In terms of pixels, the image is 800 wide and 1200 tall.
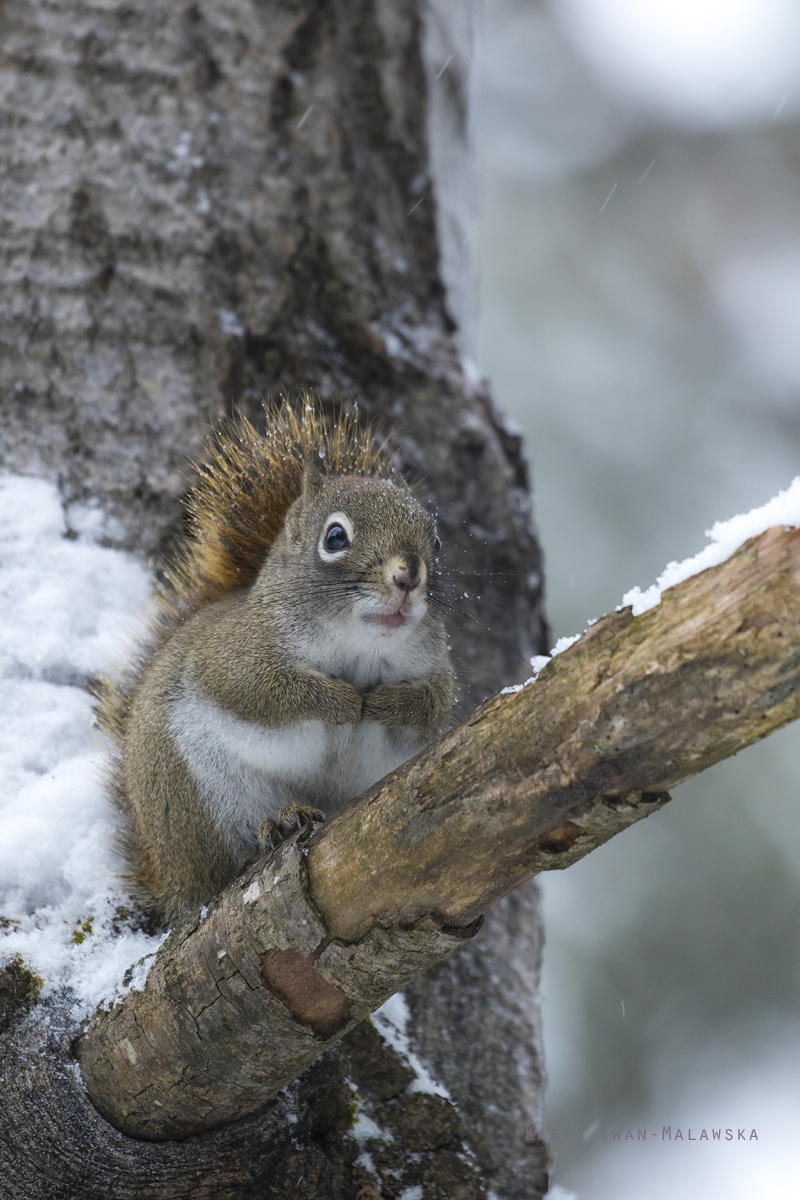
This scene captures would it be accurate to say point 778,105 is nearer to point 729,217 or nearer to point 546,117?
point 729,217

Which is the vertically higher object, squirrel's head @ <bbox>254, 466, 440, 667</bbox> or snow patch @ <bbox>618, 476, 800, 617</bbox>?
squirrel's head @ <bbox>254, 466, 440, 667</bbox>

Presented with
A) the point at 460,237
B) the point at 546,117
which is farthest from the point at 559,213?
the point at 460,237

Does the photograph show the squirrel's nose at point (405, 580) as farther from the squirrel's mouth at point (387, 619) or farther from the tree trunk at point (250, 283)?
the tree trunk at point (250, 283)

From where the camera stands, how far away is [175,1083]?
1.34 meters

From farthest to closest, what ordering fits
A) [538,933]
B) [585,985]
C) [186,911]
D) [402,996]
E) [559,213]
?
[559,213] < [585,985] < [538,933] < [402,996] < [186,911]

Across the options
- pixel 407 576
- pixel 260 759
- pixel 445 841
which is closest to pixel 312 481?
pixel 407 576

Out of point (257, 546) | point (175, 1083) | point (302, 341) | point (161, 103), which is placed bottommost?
point (175, 1083)

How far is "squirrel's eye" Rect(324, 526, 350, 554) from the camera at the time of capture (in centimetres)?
172

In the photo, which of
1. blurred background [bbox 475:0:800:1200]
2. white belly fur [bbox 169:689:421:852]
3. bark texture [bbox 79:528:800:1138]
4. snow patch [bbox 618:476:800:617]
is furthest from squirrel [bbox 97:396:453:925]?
blurred background [bbox 475:0:800:1200]

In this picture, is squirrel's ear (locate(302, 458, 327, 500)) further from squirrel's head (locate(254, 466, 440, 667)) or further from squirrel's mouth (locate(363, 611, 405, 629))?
squirrel's mouth (locate(363, 611, 405, 629))

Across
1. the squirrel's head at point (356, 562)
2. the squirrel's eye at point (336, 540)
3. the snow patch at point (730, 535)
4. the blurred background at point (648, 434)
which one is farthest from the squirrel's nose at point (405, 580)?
the blurred background at point (648, 434)

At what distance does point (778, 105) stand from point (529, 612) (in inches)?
131

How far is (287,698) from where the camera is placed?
164 centimetres

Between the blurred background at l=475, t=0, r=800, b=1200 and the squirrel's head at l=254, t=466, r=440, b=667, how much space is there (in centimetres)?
266
